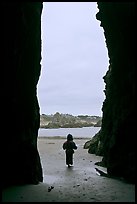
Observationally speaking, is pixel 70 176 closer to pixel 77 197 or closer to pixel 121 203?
pixel 77 197

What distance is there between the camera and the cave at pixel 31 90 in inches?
443

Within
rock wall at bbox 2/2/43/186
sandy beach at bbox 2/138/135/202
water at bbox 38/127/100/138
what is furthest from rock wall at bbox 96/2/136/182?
water at bbox 38/127/100/138

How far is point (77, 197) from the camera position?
9875mm

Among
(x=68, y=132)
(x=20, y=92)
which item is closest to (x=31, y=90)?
(x=20, y=92)

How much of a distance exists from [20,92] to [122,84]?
380 cm

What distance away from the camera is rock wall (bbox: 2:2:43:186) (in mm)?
10824

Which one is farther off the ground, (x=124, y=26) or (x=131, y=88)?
(x=124, y=26)

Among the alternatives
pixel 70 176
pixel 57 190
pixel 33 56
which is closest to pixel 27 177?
pixel 57 190

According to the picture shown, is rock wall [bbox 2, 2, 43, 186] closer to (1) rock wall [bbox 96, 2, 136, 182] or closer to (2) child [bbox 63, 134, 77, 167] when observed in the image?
(1) rock wall [bbox 96, 2, 136, 182]

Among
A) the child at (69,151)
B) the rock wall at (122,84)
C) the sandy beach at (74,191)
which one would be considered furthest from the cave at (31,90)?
the child at (69,151)

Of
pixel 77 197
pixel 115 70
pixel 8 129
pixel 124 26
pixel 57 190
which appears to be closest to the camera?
pixel 77 197

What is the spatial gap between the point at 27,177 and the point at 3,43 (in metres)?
4.84

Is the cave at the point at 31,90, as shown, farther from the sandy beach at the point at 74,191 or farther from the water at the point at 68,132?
the water at the point at 68,132

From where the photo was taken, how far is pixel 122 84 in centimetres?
1394
